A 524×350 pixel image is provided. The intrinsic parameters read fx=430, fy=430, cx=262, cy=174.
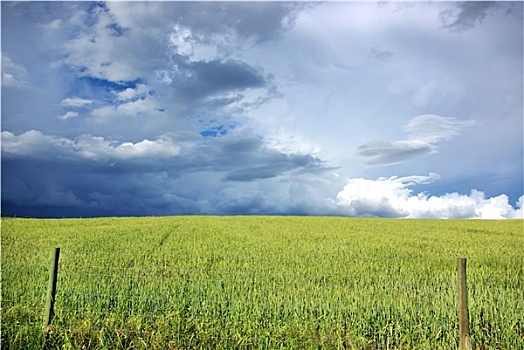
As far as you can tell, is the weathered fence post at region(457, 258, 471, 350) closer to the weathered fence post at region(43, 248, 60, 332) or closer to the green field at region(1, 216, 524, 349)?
the green field at region(1, 216, 524, 349)

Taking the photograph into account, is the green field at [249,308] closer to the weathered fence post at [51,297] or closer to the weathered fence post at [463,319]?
the weathered fence post at [51,297]

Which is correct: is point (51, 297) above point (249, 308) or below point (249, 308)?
above

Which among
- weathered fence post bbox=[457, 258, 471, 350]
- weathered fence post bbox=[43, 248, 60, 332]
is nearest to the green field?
weathered fence post bbox=[43, 248, 60, 332]

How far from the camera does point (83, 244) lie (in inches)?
796

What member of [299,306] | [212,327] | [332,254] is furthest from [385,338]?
[332,254]

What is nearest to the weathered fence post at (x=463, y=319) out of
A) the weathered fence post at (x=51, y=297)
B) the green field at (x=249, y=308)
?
the green field at (x=249, y=308)

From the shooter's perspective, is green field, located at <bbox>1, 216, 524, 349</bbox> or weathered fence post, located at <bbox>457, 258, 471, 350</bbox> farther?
green field, located at <bbox>1, 216, 524, 349</bbox>

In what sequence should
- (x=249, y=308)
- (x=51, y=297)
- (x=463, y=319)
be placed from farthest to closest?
(x=249, y=308) → (x=51, y=297) → (x=463, y=319)

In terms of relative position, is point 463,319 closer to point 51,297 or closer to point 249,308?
point 249,308

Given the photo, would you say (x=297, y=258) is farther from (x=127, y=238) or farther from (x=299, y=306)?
(x=127, y=238)

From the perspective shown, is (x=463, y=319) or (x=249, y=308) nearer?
(x=463, y=319)

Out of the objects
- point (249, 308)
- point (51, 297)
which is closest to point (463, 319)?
point (249, 308)

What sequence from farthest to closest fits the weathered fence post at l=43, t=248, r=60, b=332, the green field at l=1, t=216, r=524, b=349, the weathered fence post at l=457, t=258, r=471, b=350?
the weathered fence post at l=43, t=248, r=60, b=332 → the green field at l=1, t=216, r=524, b=349 → the weathered fence post at l=457, t=258, r=471, b=350

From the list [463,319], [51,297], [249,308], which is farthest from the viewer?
[249,308]
